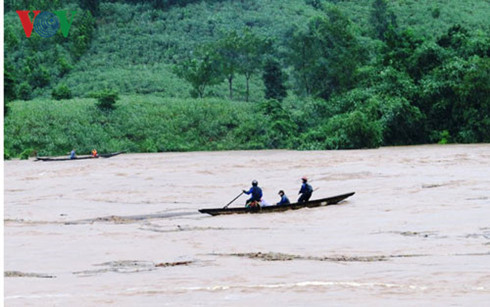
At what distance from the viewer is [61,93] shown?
68125mm

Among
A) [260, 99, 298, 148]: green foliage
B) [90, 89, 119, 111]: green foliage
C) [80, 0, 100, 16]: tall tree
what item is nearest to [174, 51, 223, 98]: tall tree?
[90, 89, 119, 111]: green foliage

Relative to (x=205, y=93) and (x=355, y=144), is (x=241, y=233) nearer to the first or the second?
(x=355, y=144)

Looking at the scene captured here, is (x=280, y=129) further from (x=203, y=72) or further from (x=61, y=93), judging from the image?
(x=61, y=93)

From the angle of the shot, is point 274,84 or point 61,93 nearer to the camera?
point 274,84

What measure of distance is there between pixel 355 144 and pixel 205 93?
23.1m

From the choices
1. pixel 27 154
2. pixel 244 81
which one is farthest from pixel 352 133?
pixel 244 81

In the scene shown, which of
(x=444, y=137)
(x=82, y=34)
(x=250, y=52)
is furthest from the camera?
(x=82, y=34)

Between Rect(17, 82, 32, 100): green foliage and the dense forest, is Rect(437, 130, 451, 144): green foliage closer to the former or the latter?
the dense forest

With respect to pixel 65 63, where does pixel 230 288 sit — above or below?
below

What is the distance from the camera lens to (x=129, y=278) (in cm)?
1556

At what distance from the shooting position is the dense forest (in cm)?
5325

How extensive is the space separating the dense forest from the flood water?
493 inches

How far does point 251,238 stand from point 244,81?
5583 cm

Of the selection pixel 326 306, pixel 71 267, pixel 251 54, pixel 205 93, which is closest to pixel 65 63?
pixel 205 93
